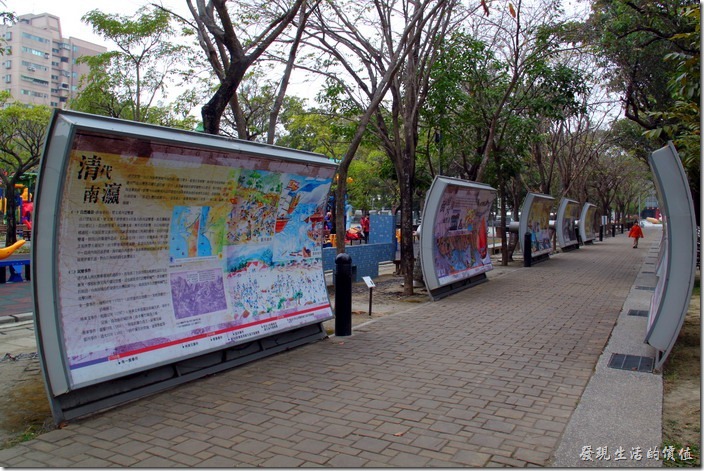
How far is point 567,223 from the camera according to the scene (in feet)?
90.6

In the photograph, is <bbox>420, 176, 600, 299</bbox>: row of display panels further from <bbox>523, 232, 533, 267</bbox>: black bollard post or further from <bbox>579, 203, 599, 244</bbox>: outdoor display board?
<bbox>579, 203, 599, 244</bbox>: outdoor display board

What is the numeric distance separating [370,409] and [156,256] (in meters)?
2.43

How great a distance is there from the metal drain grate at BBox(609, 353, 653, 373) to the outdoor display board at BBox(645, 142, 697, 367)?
0.21m

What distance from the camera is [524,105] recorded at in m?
17.9

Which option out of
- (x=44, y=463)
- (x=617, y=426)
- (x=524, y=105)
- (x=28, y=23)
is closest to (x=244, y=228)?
(x=44, y=463)

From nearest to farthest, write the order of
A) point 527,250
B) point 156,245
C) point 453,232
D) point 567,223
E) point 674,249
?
point 156,245
point 674,249
point 453,232
point 527,250
point 567,223

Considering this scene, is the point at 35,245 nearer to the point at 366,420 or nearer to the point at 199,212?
the point at 199,212

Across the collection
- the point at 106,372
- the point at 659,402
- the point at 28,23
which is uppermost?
the point at 28,23

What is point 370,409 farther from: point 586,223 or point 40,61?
point 40,61

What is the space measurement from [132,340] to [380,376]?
8.19ft

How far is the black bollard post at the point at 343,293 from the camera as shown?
7957 millimetres

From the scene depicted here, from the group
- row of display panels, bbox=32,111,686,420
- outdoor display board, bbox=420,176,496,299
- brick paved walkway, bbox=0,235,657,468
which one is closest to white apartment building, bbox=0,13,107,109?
outdoor display board, bbox=420,176,496,299

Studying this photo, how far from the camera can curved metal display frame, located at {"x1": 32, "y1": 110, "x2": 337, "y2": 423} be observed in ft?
14.8

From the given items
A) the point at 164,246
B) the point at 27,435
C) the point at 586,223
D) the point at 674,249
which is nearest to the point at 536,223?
the point at 586,223
